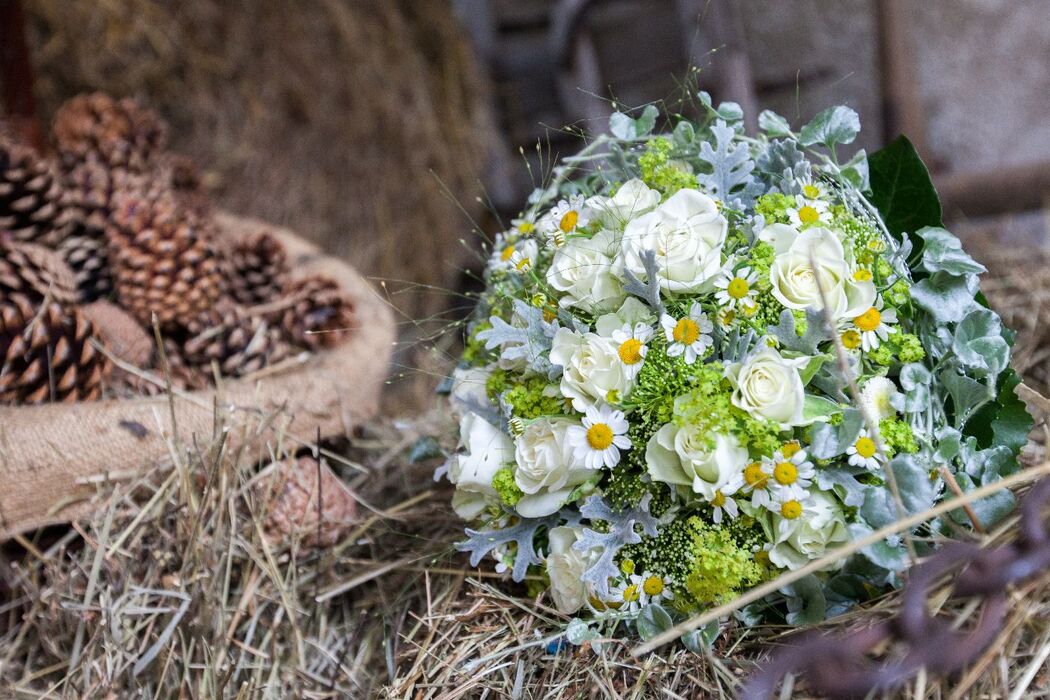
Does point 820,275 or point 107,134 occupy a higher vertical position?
point 107,134

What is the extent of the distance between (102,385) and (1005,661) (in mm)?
920

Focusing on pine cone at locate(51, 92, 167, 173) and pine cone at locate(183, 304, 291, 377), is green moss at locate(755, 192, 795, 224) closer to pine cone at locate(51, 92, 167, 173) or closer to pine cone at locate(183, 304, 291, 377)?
pine cone at locate(183, 304, 291, 377)

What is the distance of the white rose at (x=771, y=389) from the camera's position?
59 cm

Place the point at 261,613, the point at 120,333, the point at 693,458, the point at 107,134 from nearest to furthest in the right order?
the point at 693,458 < the point at 261,613 < the point at 120,333 < the point at 107,134

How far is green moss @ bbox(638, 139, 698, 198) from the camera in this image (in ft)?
2.28

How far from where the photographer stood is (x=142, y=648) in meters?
0.80

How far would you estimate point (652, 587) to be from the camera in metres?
0.66

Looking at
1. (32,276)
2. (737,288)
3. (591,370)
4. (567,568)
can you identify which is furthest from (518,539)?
(32,276)

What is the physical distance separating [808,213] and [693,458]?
23 centimetres

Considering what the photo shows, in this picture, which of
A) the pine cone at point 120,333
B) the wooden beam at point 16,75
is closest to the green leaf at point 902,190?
the pine cone at point 120,333

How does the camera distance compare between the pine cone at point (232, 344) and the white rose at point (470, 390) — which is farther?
the pine cone at point (232, 344)

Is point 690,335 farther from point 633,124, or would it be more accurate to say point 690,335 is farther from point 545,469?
point 633,124

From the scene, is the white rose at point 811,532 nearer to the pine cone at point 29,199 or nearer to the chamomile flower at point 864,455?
the chamomile flower at point 864,455

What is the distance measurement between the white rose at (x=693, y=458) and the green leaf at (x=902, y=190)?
0.31 meters
